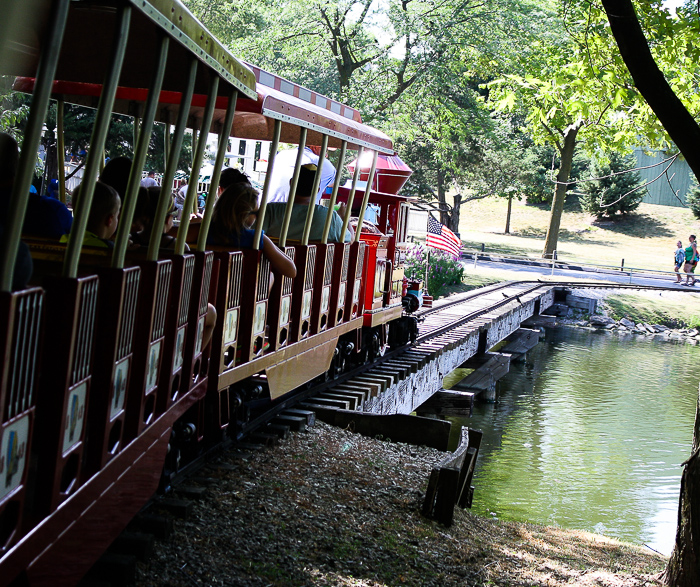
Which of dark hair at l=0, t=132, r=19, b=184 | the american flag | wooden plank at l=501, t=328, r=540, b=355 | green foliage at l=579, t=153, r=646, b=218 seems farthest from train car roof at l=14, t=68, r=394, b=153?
green foliage at l=579, t=153, r=646, b=218

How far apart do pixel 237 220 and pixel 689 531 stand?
3.99 m

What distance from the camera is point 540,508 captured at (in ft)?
36.7

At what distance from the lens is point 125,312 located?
3859 mm

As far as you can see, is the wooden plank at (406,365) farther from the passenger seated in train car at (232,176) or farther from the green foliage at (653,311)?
the green foliage at (653,311)

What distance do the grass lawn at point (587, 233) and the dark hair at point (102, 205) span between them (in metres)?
39.0

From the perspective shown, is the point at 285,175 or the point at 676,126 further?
the point at 285,175

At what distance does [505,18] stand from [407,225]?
16.7m

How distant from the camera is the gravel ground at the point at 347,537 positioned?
15.8 feet

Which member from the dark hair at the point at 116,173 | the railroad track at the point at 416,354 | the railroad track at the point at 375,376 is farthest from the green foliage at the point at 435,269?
the dark hair at the point at 116,173

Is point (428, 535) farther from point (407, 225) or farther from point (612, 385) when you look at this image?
point (612, 385)

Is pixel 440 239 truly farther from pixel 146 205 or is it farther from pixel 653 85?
pixel 146 205

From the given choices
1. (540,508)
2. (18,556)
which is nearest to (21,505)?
(18,556)

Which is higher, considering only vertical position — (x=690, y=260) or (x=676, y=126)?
(x=676, y=126)

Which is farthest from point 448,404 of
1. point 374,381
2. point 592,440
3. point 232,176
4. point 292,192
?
point 232,176
